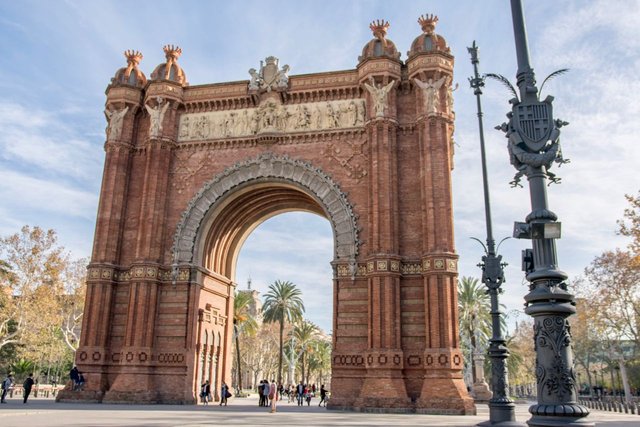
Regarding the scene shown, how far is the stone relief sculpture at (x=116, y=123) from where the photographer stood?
29188 mm

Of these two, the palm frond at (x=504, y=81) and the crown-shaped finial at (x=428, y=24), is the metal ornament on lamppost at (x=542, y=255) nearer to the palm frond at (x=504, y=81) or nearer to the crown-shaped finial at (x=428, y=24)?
the palm frond at (x=504, y=81)

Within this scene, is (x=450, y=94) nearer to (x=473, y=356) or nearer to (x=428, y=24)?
(x=428, y=24)

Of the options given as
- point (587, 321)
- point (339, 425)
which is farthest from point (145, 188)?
point (587, 321)

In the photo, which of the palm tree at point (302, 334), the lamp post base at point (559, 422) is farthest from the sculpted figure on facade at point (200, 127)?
the palm tree at point (302, 334)

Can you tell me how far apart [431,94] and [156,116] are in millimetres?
14529

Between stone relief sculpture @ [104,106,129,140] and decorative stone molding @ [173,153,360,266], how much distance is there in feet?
19.1

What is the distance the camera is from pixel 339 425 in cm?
1495

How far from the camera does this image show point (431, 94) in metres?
25.9

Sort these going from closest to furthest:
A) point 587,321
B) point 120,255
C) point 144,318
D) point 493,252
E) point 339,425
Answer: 1. point 339,425
2. point 493,252
3. point 144,318
4. point 120,255
5. point 587,321

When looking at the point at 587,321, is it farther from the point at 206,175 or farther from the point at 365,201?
the point at 206,175

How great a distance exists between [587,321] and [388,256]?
27.8m

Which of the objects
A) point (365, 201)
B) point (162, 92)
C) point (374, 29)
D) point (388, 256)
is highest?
point (374, 29)

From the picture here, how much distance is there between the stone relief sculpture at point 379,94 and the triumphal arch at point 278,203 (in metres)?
0.08

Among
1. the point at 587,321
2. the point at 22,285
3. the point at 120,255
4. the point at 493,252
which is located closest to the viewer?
the point at 493,252
